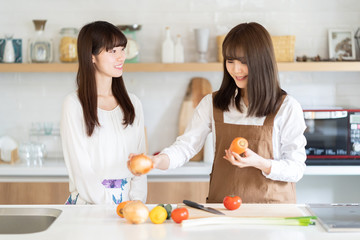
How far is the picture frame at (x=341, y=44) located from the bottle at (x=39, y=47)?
7.25 feet

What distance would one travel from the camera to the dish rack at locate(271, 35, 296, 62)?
13.4 ft

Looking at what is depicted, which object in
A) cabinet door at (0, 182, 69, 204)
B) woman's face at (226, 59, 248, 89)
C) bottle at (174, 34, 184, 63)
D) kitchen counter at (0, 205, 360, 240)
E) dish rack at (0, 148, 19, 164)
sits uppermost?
bottle at (174, 34, 184, 63)

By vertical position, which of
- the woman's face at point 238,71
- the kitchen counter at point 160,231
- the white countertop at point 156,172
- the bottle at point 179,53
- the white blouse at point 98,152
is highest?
the bottle at point 179,53

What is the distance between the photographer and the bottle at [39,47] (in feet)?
13.6

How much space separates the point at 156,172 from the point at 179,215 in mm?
1875

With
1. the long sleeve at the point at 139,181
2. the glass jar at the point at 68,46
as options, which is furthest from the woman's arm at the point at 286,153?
the glass jar at the point at 68,46

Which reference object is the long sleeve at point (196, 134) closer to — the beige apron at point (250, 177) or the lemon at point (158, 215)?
the beige apron at point (250, 177)

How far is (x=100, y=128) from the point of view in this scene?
2666mm

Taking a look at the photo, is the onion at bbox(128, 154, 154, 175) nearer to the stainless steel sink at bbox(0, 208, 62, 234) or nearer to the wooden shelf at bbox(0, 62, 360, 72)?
the stainless steel sink at bbox(0, 208, 62, 234)

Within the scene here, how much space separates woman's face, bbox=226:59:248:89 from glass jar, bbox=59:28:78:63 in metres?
1.94

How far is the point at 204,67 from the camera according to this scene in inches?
159

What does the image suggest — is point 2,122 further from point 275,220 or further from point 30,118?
point 275,220

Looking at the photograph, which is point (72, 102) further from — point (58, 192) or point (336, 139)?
point (336, 139)

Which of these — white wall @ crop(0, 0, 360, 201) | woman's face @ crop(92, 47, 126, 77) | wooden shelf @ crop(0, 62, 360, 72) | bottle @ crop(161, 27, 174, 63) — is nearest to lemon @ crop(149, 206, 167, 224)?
woman's face @ crop(92, 47, 126, 77)
